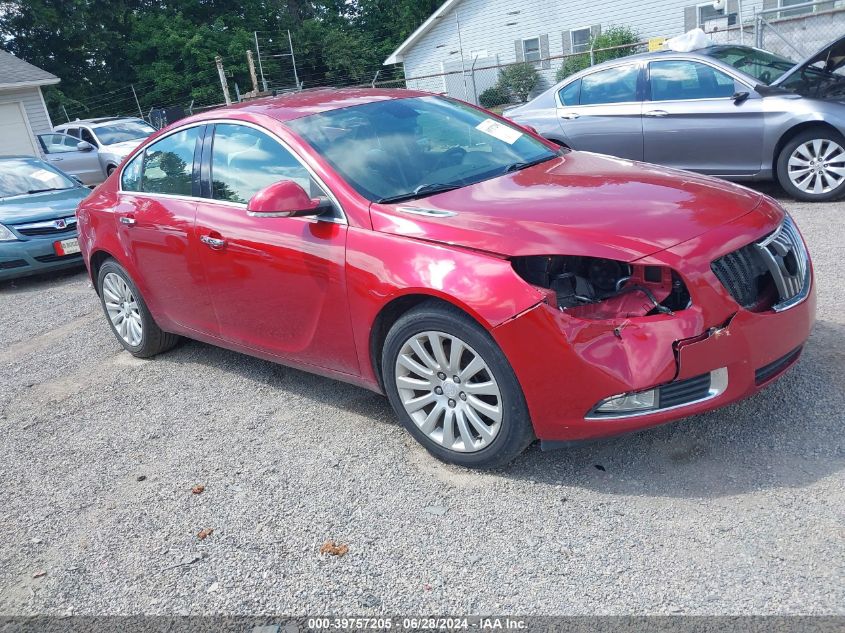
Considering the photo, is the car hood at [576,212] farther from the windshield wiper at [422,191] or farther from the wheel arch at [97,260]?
the wheel arch at [97,260]

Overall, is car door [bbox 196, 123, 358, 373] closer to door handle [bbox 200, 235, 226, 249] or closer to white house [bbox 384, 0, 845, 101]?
door handle [bbox 200, 235, 226, 249]

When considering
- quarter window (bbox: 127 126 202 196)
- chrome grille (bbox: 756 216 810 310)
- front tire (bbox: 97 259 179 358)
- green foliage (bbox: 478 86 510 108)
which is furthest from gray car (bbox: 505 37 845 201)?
green foliage (bbox: 478 86 510 108)

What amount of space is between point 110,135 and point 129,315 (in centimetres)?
1404

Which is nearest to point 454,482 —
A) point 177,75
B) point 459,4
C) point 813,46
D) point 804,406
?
point 804,406

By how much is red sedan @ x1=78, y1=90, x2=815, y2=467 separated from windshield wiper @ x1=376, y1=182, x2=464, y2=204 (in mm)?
15

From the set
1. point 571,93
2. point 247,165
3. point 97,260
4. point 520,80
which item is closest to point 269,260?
point 247,165

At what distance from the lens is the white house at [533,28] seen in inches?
947

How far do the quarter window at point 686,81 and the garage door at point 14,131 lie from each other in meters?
21.6

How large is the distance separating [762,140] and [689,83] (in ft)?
3.38

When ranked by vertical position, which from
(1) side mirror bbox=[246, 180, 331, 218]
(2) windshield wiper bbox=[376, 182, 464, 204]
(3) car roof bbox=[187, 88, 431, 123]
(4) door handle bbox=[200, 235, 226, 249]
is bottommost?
(4) door handle bbox=[200, 235, 226, 249]

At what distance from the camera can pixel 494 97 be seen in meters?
28.0

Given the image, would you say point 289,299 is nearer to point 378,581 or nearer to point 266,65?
point 378,581

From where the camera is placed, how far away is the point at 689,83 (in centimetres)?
841

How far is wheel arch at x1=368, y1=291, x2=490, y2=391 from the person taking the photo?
3369 mm
